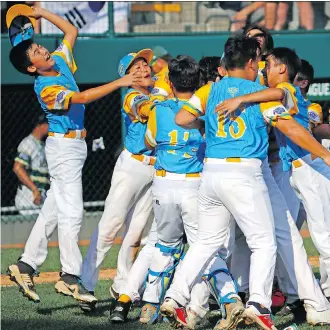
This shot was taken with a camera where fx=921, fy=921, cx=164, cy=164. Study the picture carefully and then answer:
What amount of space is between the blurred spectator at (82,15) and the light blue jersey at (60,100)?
204 inches

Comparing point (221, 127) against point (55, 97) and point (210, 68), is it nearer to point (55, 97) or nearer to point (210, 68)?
point (210, 68)

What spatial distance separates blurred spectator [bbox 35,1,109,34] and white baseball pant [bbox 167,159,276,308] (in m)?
7.10

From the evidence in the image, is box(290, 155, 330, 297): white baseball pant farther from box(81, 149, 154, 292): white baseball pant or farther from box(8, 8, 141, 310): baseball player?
box(8, 8, 141, 310): baseball player

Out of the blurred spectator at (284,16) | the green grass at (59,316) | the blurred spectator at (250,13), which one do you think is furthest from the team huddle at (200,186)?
the blurred spectator at (284,16)

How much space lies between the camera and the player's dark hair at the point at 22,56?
24.6 feet

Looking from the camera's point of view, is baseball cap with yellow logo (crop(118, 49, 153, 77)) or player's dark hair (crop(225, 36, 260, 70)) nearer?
player's dark hair (crop(225, 36, 260, 70))

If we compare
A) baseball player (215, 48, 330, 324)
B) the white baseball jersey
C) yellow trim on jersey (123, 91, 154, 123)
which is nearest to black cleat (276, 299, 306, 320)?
baseball player (215, 48, 330, 324)

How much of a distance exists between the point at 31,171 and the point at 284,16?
4.19 m

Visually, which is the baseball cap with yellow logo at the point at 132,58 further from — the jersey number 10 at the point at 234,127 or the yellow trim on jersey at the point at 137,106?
the jersey number 10 at the point at 234,127

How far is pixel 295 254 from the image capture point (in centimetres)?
654

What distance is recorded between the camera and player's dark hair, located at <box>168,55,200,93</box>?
254 inches

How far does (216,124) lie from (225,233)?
0.73m

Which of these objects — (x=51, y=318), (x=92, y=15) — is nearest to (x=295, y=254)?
(x=51, y=318)

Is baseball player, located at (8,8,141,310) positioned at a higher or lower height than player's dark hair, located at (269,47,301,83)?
lower
